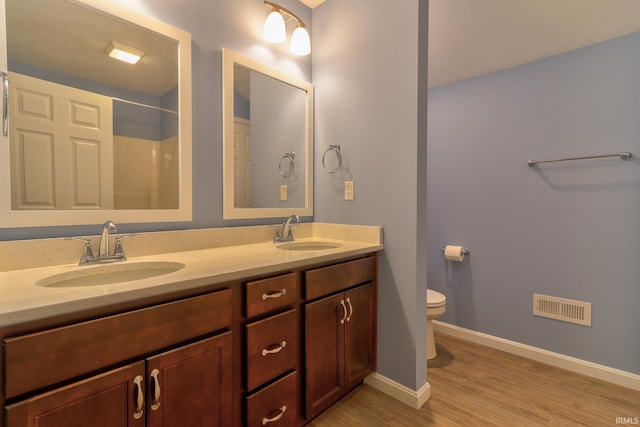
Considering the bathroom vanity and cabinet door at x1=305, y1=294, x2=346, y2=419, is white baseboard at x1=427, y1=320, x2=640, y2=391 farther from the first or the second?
cabinet door at x1=305, y1=294, x2=346, y2=419

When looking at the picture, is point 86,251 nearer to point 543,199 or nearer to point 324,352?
point 324,352

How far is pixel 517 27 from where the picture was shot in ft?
6.02

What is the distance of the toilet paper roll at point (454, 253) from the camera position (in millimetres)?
2463

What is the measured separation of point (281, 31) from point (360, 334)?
1812mm

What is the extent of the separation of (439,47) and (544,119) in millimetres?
924

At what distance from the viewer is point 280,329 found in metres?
1.24

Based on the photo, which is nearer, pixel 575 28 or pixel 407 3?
pixel 407 3

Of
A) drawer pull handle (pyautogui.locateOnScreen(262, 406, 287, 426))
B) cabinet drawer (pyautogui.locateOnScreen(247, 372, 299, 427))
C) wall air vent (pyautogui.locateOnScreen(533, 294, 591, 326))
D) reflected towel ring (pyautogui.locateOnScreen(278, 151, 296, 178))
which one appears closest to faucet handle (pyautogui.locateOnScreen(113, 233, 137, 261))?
cabinet drawer (pyautogui.locateOnScreen(247, 372, 299, 427))

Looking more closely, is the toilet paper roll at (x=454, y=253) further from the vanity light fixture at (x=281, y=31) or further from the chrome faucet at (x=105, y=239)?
the chrome faucet at (x=105, y=239)

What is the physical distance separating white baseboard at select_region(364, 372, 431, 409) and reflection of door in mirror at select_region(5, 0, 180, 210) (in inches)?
59.7

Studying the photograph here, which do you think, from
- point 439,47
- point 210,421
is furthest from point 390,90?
point 210,421

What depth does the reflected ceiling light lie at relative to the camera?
1302mm

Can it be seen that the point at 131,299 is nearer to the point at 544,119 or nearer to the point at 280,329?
the point at 280,329

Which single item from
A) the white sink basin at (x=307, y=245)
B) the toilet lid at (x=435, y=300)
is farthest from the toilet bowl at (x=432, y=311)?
the white sink basin at (x=307, y=245)
